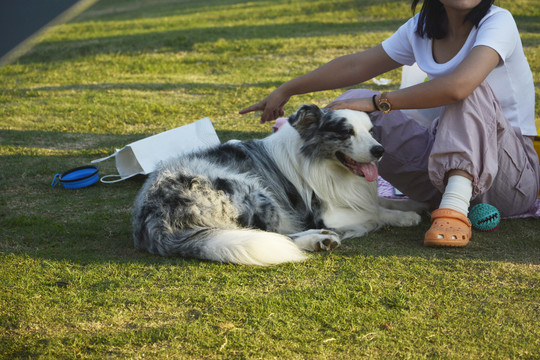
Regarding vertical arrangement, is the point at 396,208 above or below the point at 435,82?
below

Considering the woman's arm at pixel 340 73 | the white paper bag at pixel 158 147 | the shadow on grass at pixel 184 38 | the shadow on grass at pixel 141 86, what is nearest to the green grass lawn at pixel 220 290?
the white paper bag at pixel 158 147

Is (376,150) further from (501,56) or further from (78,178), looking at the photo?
(78,178)

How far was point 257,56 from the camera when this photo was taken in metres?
10.1

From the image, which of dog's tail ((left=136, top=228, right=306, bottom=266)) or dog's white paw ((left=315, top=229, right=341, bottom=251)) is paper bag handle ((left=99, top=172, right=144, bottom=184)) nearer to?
dog's tail ((left=136, top=228, right=306, bottom=266))

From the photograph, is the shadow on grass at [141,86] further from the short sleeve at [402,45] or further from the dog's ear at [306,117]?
the dog's ear at [306,117]

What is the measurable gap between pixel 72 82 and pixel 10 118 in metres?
2.21

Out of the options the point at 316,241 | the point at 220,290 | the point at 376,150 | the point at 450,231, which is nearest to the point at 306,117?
the point at 376,150

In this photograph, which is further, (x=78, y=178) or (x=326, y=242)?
(x=78, y=178)

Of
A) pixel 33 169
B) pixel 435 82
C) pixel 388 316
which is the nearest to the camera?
pixel 388 316

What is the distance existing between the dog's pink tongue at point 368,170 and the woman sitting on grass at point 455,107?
0.26m

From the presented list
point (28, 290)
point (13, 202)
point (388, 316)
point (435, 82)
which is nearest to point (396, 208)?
point (435, 82)

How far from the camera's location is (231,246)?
278 centimetres

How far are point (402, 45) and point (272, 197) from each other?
1.29m

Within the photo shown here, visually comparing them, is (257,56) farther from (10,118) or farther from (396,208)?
(396,208)
